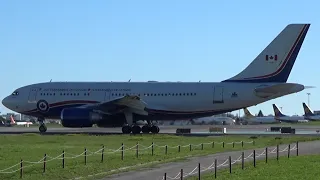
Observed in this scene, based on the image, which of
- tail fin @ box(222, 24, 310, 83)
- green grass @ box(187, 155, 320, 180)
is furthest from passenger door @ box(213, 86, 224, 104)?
green grass @ box(187, 155, 320, 180)

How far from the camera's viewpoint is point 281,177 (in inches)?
809

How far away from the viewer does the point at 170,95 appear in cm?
5419

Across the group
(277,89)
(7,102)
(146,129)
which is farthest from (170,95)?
(7,102)

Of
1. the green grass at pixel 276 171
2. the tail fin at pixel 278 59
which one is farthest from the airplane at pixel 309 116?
the green grass at pixel 276 171

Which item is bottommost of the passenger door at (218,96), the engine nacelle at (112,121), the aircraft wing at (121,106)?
the engine nacelle at (112,121)

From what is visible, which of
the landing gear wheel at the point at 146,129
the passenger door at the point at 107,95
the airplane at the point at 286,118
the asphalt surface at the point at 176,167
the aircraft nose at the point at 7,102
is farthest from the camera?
the airplane at the point at 286,118

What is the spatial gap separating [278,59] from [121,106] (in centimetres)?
1356

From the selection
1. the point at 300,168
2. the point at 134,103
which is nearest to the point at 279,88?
the point at 134,103

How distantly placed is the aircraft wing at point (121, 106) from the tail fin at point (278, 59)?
8368 mm

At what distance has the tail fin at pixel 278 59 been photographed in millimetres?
52559

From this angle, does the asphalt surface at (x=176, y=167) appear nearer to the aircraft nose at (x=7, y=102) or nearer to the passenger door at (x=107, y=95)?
the passenger door at (x=107, y=95)

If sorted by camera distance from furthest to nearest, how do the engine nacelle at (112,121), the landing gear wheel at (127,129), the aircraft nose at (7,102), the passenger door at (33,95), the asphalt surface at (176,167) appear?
the aircraft nose at (7,102) → the passenger door at (33,95) → the landing gear wheel at (127,129) → the engine nacelle at (112,121) → the asphalt surface at (176,167)

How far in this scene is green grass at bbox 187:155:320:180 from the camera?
20594 millimetres

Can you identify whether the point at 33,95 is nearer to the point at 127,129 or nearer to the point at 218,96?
the point at 127,129
